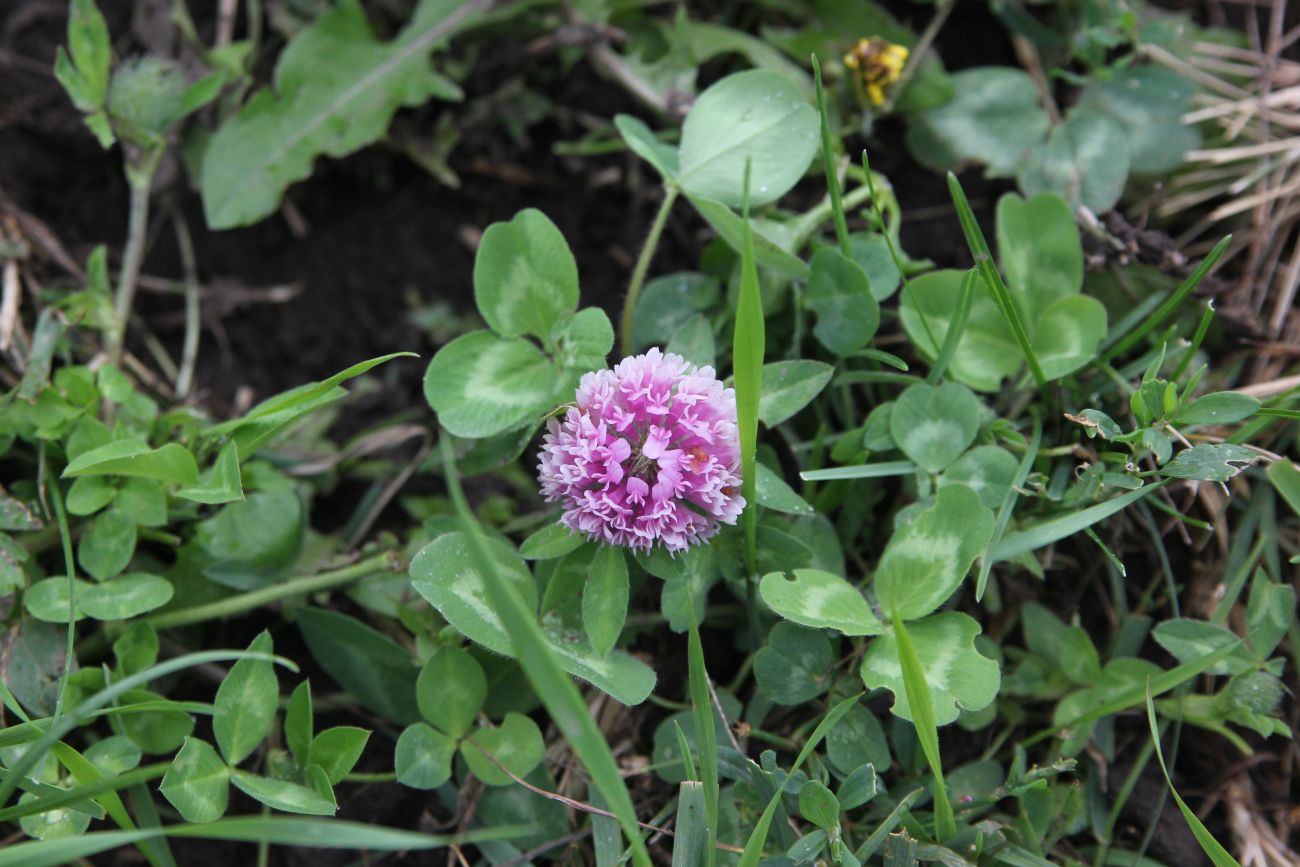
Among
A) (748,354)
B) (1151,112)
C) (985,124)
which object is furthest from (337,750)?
(1151,112)

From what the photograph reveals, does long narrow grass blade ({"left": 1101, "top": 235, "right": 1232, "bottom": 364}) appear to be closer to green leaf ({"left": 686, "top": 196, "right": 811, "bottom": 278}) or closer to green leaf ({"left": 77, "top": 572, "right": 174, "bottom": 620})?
green leaf ({"left": 686, "top": 196, "right": 811, "bottom": 278})

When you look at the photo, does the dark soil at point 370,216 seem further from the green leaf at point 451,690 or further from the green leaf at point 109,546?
the green leaf at point 451,690

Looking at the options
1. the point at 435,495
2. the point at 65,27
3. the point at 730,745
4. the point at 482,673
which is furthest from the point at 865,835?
the point at 65,27

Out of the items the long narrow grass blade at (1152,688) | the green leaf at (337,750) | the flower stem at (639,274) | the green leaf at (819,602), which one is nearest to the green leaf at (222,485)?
the green leaf at (337,750)

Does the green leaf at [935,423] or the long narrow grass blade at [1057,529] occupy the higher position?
the green leaf at [935,423]

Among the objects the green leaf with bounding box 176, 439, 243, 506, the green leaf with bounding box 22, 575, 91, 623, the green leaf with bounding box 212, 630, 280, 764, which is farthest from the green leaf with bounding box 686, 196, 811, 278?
the green leaf with bounding box 22, 575, 91, 623

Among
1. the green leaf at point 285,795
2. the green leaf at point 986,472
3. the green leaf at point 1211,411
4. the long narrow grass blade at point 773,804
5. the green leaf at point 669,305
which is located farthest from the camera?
the green leaf at point 669,305

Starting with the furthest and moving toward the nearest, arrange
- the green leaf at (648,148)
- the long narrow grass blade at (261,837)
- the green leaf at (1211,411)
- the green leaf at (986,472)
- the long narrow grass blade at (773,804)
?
the green leaf at (648,148), the green leaf at (986,472), the green leaf at (1211,411), the long narrow grass blade at (773,804), the long narrow grass blade at (261,837)
